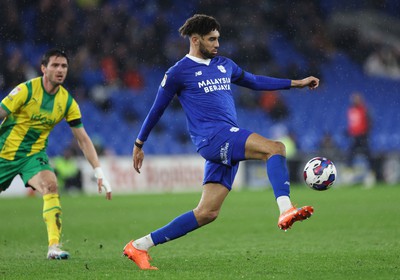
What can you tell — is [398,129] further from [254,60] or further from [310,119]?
[254,60]

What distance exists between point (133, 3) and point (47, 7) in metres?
3.16

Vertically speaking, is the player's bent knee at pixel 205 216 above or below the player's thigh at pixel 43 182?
below

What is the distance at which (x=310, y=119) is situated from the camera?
85.5 feet

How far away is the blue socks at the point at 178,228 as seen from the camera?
6938mm

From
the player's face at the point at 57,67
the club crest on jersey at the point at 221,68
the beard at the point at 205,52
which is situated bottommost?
the club crest on jersey at the point at 221,68

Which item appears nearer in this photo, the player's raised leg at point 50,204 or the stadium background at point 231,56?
the player's raised leg at point 50,204

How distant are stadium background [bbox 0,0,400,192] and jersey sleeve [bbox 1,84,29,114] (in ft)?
43.0

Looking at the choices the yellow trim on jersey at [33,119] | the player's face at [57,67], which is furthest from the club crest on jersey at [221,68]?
the yellow trim on jersey at [33,119]

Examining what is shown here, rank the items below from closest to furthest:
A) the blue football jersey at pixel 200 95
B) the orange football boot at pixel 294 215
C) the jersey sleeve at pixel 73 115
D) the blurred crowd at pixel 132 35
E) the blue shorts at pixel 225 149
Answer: the orange football boot at pixel 294 215 < the blue shorts at pixel 225 149 < the blue football jersey at pixel 200 95 < the jersey sleeve at pixel 73 115 < the blurred crowd at pixel 132 35

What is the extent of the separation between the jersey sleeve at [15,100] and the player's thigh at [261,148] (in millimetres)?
2741

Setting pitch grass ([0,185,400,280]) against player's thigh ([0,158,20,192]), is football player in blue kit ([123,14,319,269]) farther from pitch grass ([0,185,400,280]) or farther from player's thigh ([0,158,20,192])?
player's thigh ([0,158,20,192])

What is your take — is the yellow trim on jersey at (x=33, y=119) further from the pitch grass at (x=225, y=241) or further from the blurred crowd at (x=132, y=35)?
the blurred crowd at (x=132, y=35)

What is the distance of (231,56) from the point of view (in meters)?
25.0

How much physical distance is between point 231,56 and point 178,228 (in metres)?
18.3
